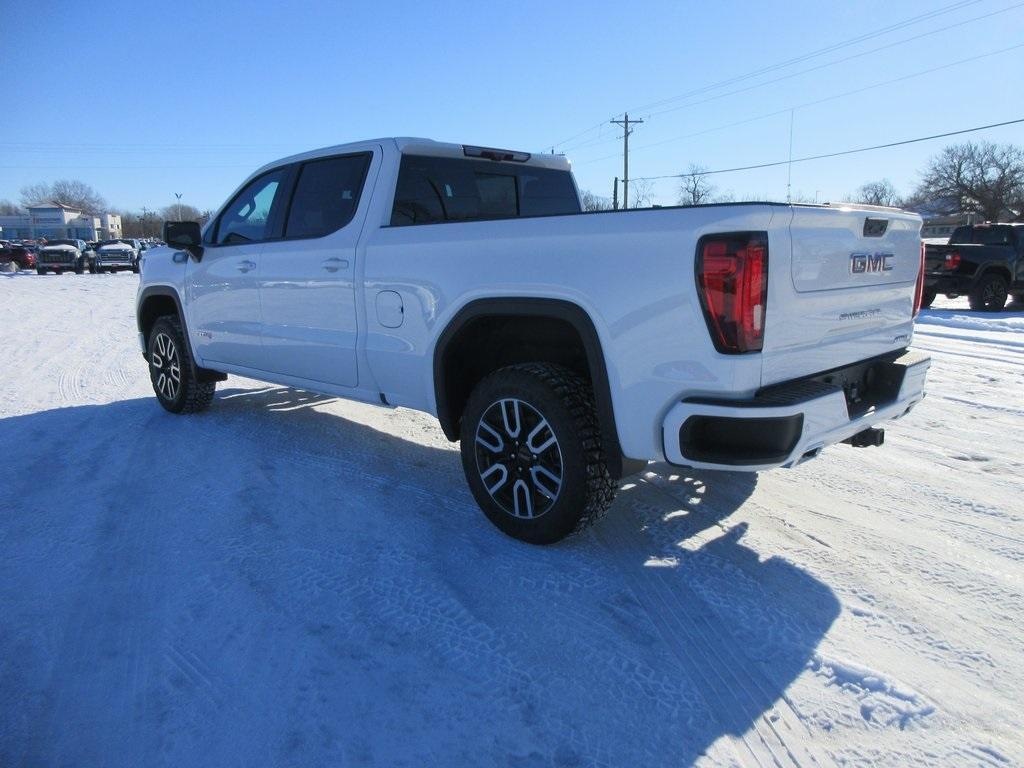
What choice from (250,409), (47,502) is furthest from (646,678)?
(250,409)

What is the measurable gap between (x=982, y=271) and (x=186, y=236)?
46.9 ft

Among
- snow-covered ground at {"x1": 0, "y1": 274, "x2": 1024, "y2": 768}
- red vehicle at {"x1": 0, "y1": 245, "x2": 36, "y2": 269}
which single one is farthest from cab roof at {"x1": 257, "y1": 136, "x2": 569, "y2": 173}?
red vehicle at {"x1": 0, "y1": 245, "x2": 36, "y2": 269}

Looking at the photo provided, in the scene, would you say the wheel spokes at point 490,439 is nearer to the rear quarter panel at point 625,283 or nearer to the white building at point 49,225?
the rear quarter panel at point 625,283

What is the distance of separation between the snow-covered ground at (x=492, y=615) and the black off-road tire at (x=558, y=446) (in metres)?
0.14

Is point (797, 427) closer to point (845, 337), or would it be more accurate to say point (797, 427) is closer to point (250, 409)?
point (845, 337)

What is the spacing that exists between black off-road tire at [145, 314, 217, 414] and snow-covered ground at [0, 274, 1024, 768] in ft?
3.62

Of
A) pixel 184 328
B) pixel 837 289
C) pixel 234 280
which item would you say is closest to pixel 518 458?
pixel 837 289

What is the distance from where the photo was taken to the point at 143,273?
616cm

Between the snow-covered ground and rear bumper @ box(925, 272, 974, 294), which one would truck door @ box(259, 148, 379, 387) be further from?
rear bumper @ box(925, 272, 974, 294)

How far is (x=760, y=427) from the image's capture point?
252 centimetres

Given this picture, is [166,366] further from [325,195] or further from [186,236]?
[325,195]

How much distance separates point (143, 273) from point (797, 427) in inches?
225

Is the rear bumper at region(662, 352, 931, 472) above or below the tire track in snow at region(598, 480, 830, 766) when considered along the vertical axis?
above

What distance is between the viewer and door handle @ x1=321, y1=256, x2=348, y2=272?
405 centimetres
